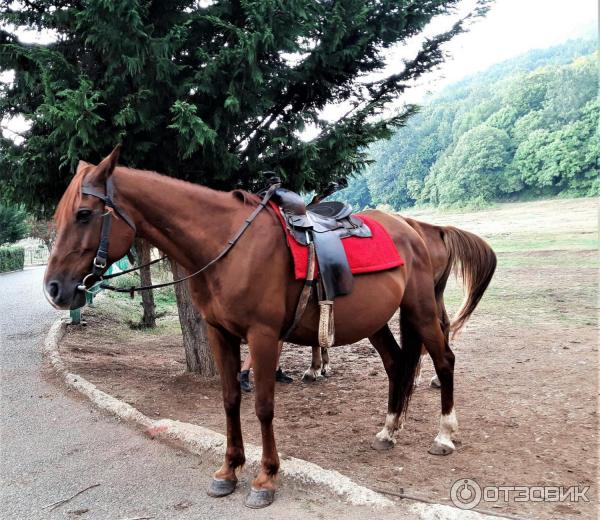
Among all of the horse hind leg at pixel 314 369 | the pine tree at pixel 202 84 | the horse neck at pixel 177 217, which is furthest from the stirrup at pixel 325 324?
the horse hind leg at pixel 314 369

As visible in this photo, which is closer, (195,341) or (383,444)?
(383,444)

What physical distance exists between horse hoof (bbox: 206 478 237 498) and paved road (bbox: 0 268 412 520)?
1.7 inches

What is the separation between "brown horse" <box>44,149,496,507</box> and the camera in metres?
2.51

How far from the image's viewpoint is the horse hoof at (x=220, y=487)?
2881mm

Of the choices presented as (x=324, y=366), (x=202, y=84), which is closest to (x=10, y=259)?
(x=324, y=366)

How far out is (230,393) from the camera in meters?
3.04

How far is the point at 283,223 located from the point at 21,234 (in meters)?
38.8

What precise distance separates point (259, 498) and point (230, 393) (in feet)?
2.25

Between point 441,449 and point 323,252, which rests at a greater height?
point 323,252

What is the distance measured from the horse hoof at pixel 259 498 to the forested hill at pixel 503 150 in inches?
1154

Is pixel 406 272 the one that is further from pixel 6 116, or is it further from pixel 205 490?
pixel 6 116

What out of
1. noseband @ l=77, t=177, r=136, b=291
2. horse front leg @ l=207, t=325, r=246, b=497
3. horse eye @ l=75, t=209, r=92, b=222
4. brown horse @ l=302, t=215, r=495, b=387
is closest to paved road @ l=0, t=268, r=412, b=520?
horse front leg @ l=207, t=325, r=246, b=497

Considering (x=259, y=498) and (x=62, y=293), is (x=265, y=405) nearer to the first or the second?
(x=259, y=498)

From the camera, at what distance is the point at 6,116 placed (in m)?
4.73
